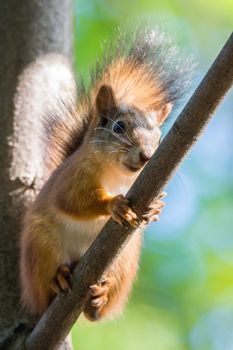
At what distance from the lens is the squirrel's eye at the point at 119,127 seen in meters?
2.67

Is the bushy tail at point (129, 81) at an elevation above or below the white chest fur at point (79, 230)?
above

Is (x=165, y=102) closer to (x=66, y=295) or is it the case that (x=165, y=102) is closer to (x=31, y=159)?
(x=31, y=159)

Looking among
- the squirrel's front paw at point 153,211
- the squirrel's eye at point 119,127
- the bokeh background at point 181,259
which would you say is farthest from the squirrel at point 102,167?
the bokeh background at point 181,259

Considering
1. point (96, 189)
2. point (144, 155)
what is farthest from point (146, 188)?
point (96, 189)

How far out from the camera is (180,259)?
4.51 m

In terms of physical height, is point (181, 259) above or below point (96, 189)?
below

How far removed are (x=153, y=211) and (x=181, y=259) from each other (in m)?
2.45

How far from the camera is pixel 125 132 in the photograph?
2.63 m

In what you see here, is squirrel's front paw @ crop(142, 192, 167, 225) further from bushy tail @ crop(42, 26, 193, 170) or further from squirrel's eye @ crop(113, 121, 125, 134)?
bushy tail @ crop(42, 26, 193, 170)

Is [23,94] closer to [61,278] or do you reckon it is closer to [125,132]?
[125,132]

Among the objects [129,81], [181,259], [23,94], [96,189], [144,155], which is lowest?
[181,259]

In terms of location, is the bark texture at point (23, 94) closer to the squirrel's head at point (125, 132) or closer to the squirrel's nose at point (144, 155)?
the squirrel's head at point (125, 132)

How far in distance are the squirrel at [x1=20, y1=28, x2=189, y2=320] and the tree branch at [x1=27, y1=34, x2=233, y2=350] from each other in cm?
27

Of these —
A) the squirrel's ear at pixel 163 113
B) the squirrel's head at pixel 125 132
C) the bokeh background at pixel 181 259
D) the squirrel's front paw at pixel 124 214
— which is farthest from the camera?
the bokeh background at pixel 181 259
